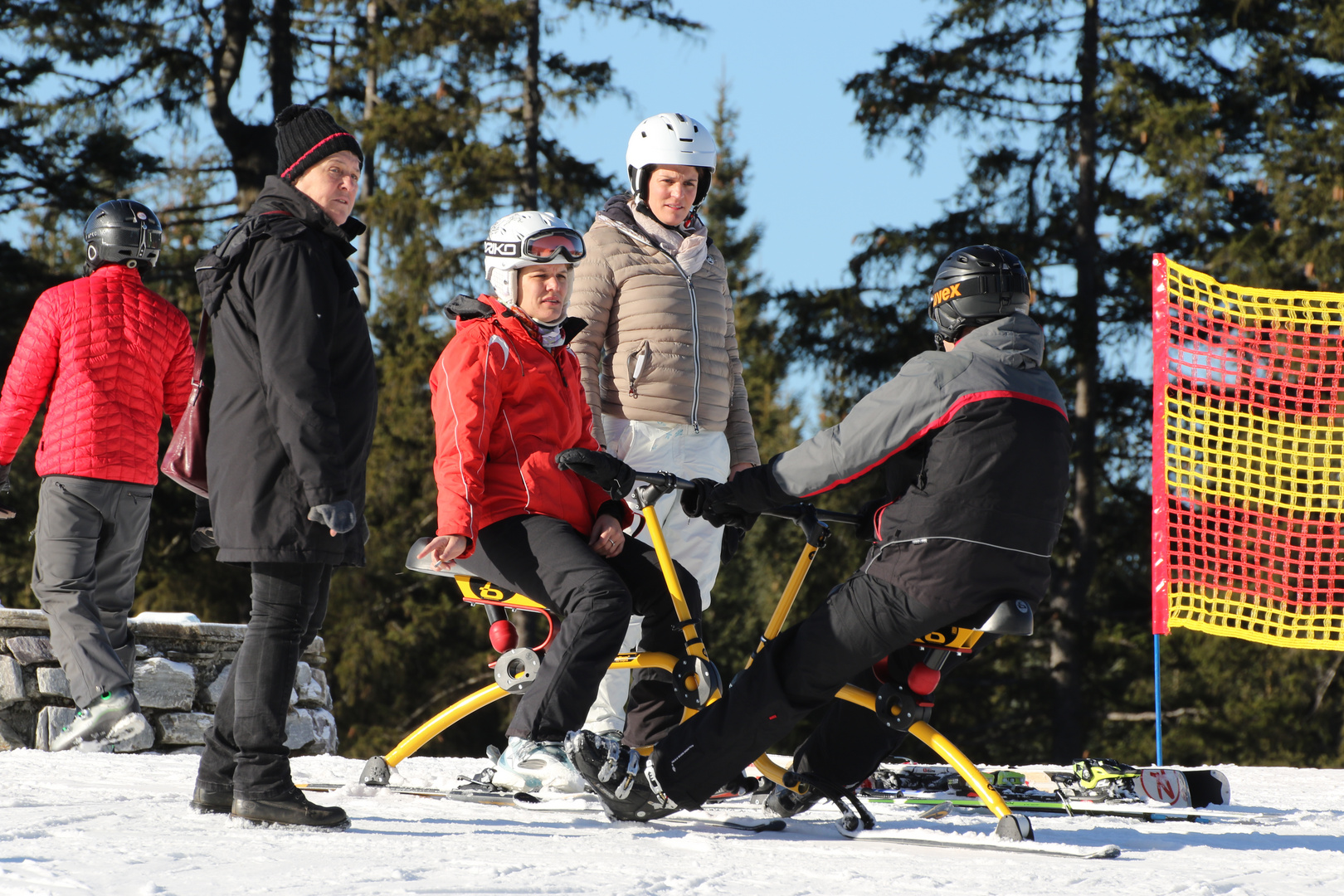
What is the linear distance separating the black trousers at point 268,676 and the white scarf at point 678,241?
6.25 ft

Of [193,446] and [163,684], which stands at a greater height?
[193,446]

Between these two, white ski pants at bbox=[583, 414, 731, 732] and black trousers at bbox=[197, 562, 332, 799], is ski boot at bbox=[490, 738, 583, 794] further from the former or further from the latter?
white ski pants at bbox=[583, 414, 731, 732]

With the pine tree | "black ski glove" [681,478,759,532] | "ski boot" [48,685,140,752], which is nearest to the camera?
"black ski glove" [681,478,759,532]

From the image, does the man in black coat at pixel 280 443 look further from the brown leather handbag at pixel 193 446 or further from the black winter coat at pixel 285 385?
the brown leather handbag at pixel 193 446

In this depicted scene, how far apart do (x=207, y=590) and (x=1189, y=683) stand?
1384 cm

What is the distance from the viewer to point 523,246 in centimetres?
404

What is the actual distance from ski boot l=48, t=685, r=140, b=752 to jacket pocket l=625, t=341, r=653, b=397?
2471 millimetres

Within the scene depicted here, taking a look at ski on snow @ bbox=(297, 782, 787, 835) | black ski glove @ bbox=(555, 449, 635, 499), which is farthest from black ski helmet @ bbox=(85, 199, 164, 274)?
black ski glove @ bbox=(555, 449, 635, 499)

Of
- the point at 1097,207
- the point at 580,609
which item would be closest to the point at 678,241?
the point at 580,609

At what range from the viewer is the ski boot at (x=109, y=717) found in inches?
211

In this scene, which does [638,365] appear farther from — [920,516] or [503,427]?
[920,516]

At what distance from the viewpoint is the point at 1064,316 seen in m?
15.1

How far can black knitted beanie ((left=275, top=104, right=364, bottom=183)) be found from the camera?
351 cm

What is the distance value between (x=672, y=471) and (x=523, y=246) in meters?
0.98
